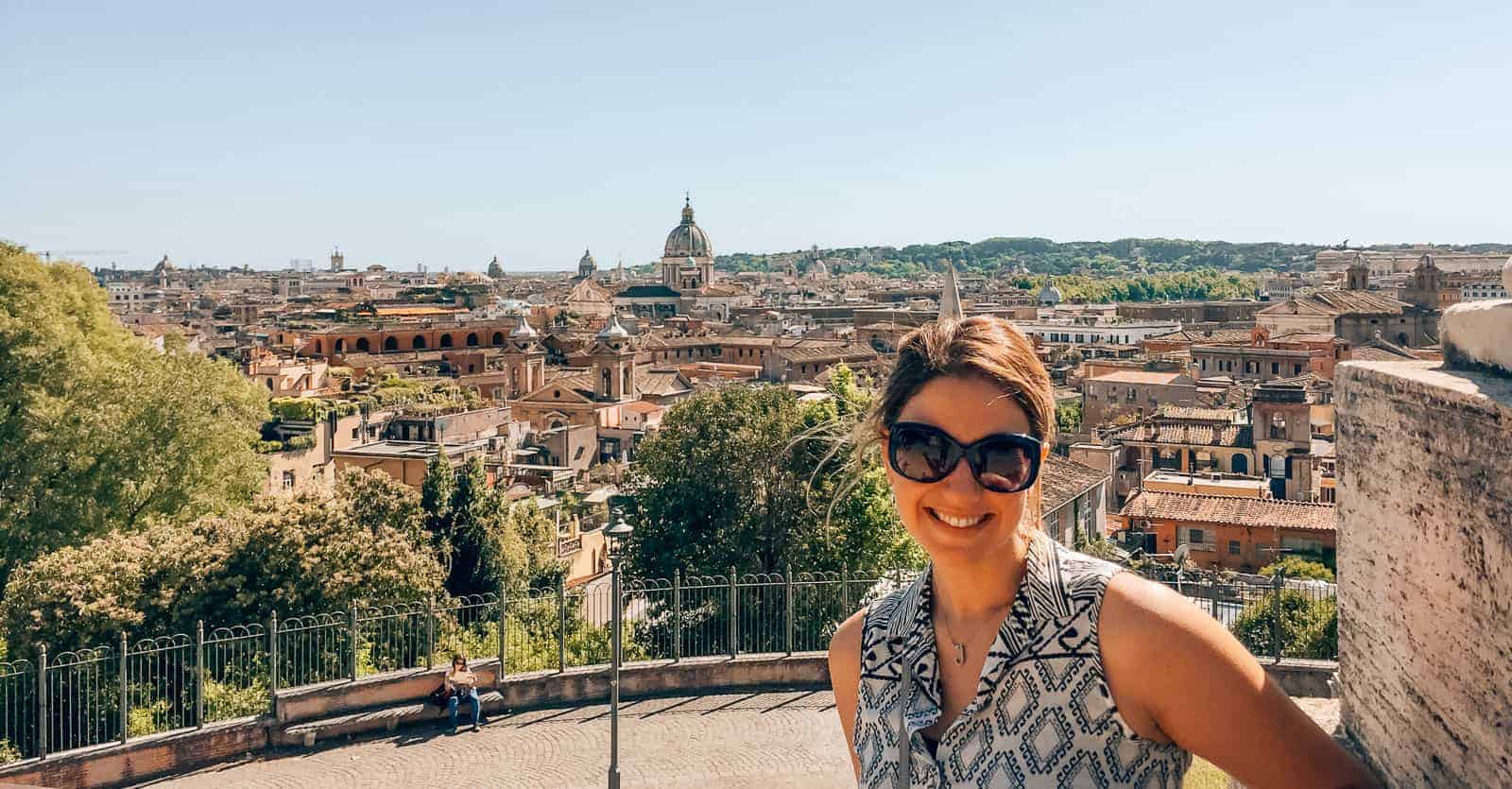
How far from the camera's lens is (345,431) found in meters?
28.4

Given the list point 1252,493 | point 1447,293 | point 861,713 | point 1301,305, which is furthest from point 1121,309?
point 861,713

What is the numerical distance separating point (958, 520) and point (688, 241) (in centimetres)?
13725

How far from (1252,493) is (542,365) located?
36763 mm

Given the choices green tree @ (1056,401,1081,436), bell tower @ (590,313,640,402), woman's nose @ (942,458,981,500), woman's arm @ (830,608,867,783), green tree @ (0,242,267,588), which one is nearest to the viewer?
woman's nose @ (942,458,981,500)

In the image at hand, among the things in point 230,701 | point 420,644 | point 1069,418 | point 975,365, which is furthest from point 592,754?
point 1069,418

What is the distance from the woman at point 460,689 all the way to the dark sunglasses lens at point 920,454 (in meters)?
9.11

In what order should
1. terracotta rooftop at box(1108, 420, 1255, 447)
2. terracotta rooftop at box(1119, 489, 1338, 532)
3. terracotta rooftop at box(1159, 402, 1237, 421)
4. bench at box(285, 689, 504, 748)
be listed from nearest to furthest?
bench at box(285, 689, 504, 748)
terracotta rooftop at box(1119, 489, 1338, 532)
terracotta rooftop at box(1108, 420, 1255, 447)
terracotta rooftop at box(1159, 402, 1237, 421)

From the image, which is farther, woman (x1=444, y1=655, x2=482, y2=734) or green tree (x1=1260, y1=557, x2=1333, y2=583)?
green tree (x1=1260, y1=557, x2=1333, y2=583)

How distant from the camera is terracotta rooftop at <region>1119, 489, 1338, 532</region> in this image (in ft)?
68.8

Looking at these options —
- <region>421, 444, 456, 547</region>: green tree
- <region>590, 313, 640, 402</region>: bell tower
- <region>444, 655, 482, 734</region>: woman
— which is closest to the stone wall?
<region>444, 655, 482, 734</region>: woman

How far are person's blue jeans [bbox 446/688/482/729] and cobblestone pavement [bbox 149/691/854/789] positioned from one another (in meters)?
0.15

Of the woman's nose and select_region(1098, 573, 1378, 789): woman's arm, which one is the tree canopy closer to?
the woman's nose

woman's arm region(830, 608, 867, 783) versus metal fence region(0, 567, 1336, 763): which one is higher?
woman's arm region(830, 608, 867, 783)

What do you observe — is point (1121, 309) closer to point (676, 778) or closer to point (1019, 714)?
point (676, 778)
